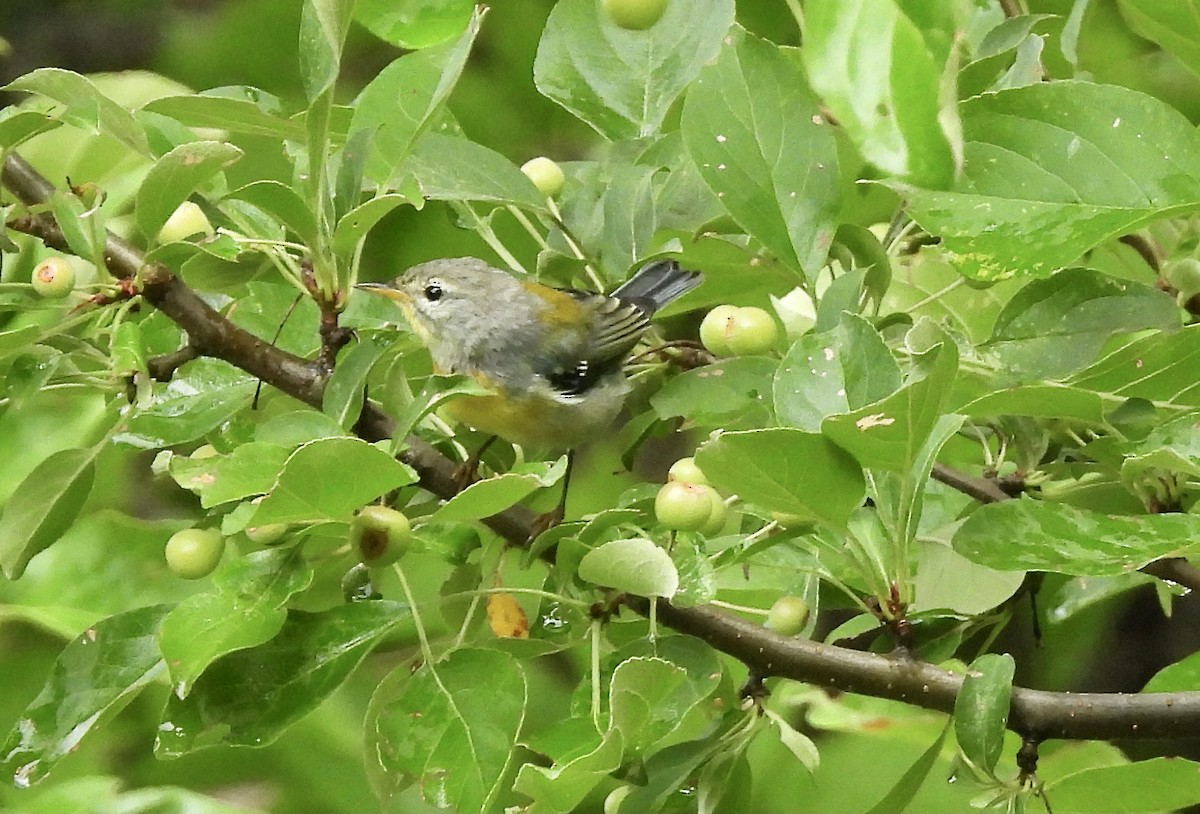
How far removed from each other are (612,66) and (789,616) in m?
0.57

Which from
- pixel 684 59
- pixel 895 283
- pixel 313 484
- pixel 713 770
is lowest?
pixel 713 770

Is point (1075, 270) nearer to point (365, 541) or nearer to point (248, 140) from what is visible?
point (365, 541)

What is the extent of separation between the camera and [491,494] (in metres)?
0.86

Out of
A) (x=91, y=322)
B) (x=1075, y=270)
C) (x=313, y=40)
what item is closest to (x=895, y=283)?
(x=1075, y=270)

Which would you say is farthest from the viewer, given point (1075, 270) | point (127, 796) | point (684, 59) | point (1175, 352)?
point (127, 796)

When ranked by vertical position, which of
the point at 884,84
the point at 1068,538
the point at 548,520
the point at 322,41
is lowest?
the point at 548,520

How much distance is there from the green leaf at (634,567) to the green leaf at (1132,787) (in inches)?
16.7

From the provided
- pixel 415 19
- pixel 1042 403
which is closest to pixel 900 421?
pixel 1042 403

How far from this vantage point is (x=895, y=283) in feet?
4.65

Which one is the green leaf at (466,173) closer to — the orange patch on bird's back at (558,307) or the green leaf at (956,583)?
the green leaf at (956,583)

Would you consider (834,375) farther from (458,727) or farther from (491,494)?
(458,727)

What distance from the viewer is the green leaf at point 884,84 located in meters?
0.51

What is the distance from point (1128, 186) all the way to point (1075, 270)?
173mm

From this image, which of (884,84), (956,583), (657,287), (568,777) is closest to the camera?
(884,84)
